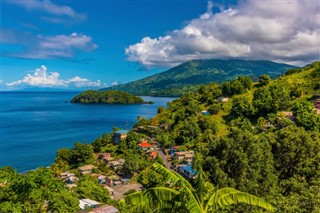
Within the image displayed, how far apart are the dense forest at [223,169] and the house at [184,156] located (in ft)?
10.2

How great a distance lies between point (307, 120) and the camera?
2702 centimetres

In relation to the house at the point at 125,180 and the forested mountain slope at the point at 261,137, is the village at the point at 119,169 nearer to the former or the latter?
the house at the point at 125,180

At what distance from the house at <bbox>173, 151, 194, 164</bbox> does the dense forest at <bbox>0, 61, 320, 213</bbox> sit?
3111mm

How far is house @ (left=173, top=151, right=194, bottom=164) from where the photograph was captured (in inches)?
1202

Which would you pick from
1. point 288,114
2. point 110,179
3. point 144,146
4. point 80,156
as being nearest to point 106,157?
point 80,156

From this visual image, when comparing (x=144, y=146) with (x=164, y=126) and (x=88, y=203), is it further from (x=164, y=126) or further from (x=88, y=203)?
(x=88, y=203)

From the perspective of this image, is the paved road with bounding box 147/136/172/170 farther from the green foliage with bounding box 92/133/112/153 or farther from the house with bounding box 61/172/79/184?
the house with bounding box 61/172/79/184

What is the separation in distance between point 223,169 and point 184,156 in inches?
747

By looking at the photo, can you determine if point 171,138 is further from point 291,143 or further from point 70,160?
Result: point 291,143

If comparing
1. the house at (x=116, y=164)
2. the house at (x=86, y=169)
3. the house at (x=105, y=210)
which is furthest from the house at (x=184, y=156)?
the house at (x=105, y=210)

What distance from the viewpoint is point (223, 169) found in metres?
12.6

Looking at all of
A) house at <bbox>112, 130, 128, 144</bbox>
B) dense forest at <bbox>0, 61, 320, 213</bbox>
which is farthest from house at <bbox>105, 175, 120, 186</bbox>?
house at <bbox>112, 130, 128, 144</bbox>

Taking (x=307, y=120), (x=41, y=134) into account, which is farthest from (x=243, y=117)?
(x=41, y=134)

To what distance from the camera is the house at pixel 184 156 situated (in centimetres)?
3053
